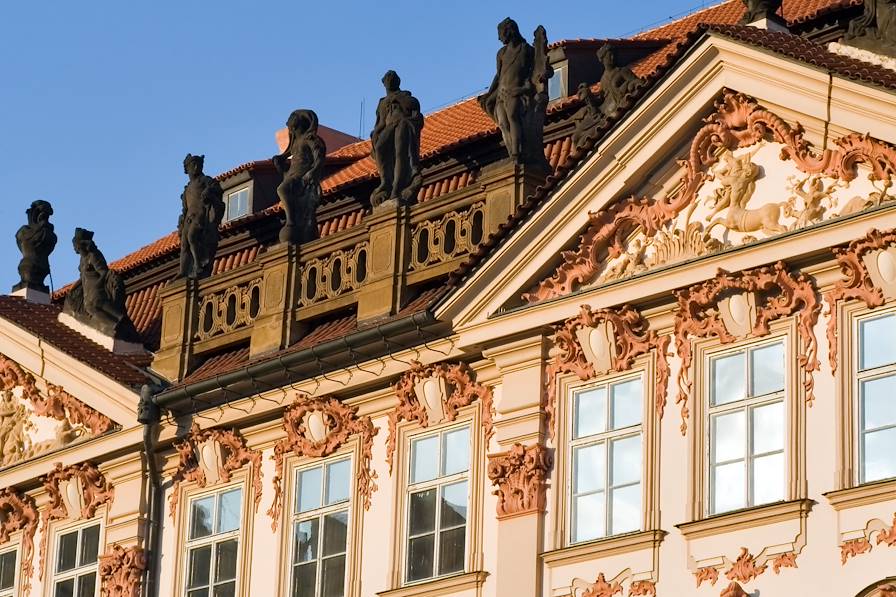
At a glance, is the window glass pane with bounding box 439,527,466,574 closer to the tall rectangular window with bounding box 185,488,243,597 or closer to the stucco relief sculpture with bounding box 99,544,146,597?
the tall rectangular window with bounding box 185,488,243,597

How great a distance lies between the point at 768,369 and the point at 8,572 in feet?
35.0

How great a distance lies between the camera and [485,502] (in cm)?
2467

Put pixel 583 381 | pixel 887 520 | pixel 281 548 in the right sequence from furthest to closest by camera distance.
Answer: pixel 281 548 → pixel 583 381 → pixel 887 520

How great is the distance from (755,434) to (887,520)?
65.9 inches

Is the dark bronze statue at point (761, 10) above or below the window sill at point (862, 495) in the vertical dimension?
above

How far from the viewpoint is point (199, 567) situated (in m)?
27.6

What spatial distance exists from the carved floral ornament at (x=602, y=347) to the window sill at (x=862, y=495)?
7.24 feet

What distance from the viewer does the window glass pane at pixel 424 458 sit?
2542cm

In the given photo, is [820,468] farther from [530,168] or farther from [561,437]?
[530,168]

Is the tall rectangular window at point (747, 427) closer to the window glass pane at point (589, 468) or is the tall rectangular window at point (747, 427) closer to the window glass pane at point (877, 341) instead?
the window glass pane at point (877, 341)

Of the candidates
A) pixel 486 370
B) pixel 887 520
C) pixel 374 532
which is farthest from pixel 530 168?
pixel 887 520

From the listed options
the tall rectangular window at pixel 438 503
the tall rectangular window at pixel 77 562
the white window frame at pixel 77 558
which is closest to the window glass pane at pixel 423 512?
the tall rectangular window at pixel 438 503

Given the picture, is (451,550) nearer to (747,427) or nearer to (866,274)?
(747,427)

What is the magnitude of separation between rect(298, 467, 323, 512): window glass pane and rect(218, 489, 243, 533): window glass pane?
35.1 inches
